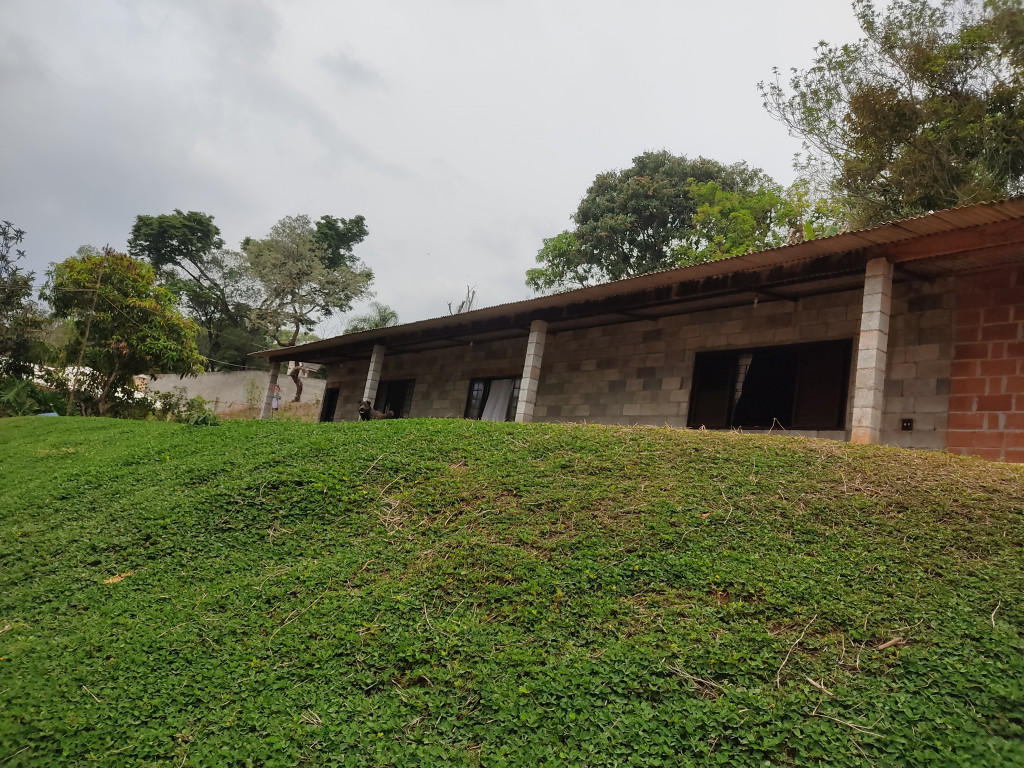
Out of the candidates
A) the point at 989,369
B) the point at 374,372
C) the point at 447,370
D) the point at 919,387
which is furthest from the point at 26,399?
the point at 989,369

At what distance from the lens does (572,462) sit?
571 centimetres

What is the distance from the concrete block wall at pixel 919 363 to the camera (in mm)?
7492

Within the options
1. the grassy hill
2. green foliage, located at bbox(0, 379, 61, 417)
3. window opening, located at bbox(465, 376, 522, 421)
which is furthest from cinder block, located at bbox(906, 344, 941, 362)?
green foliage, located at bbox(0, 379, 61, 417)

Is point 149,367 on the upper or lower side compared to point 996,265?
lower

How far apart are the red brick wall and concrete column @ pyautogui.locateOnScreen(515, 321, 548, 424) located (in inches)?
229

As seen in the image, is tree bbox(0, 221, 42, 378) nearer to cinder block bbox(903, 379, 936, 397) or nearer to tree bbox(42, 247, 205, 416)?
tree bbox(42, 247, 205, 416)

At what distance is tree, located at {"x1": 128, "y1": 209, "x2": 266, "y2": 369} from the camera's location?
34062mm

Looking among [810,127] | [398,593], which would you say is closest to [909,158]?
[810,127]

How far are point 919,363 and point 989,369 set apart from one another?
A: 0.70m

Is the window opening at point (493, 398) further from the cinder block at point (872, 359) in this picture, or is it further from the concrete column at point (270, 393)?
the concrete column at point (270, 393)

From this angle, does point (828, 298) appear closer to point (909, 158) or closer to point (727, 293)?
point (727, 293)

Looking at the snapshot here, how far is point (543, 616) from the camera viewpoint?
11.8 feet

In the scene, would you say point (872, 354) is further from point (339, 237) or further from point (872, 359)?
point (339, 237)

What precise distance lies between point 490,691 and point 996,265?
710 cm
